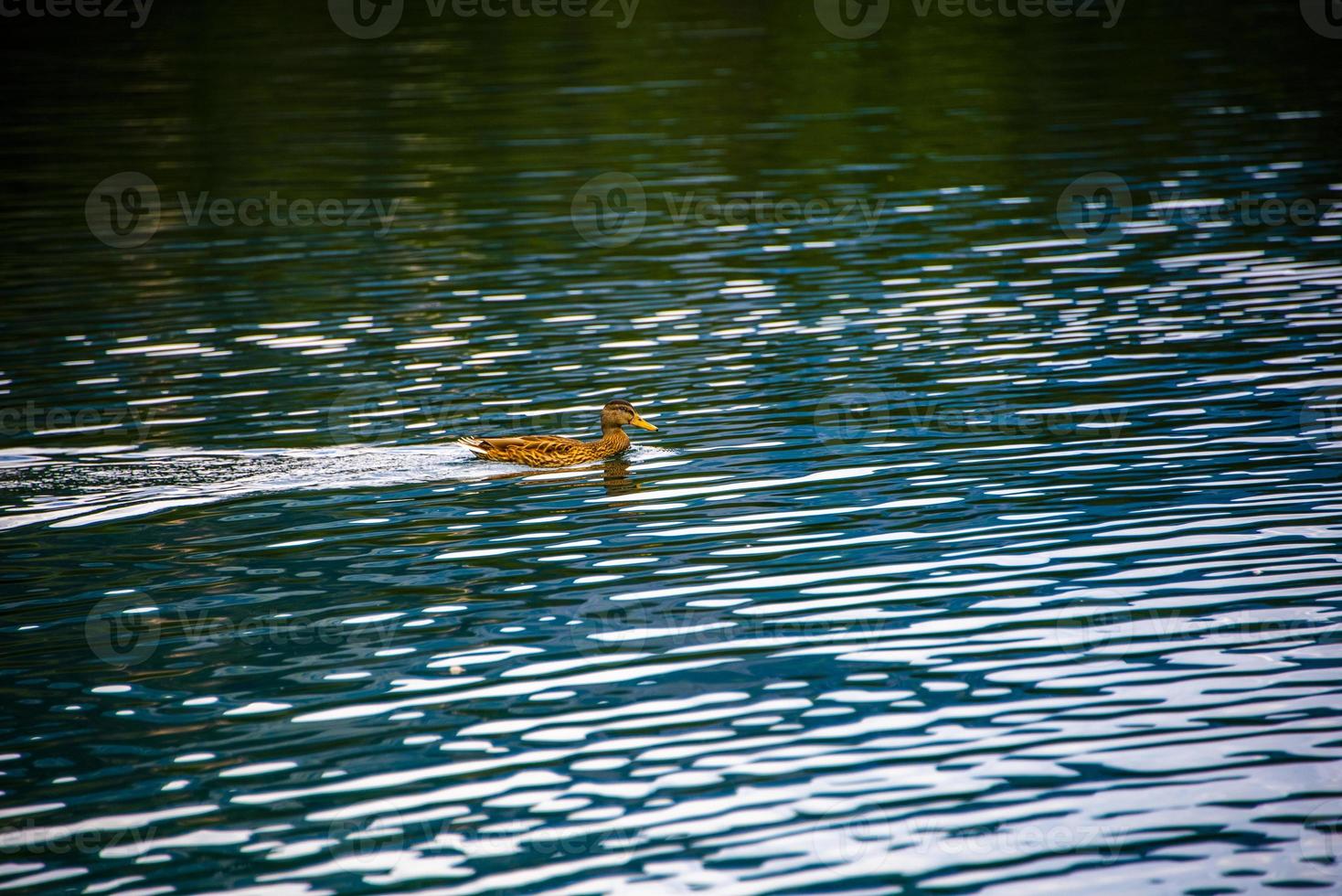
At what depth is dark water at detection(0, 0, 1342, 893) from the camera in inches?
410

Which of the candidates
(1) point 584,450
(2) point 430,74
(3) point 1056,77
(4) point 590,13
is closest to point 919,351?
(1) point 584,450

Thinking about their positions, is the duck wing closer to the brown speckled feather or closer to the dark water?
the brown speckled feather

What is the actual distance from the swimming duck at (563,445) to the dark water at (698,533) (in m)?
0.30

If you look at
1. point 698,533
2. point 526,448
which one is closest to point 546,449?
point 526,448

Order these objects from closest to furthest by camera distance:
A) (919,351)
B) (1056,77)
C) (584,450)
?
(584,450)
(919,351)
(1056,77)

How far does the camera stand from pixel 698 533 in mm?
16312

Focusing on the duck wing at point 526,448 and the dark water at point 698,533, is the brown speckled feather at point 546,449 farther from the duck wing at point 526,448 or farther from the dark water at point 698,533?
the dark water at point 698,533

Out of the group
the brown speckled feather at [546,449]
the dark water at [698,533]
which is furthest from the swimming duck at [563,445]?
the dark water at [698,533]

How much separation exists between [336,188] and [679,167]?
8.81 metres

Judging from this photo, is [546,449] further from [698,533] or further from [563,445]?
[698,533]

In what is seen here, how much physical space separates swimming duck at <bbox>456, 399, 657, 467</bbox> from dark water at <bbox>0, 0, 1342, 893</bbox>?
0.98ft

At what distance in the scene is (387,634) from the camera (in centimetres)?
1393

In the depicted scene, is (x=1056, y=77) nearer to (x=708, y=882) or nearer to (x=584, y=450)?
(x=584, y=450)

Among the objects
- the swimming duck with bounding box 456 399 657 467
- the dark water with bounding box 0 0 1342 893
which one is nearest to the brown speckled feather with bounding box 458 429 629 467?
the swimming duck with bounding box 456 399 657 467
